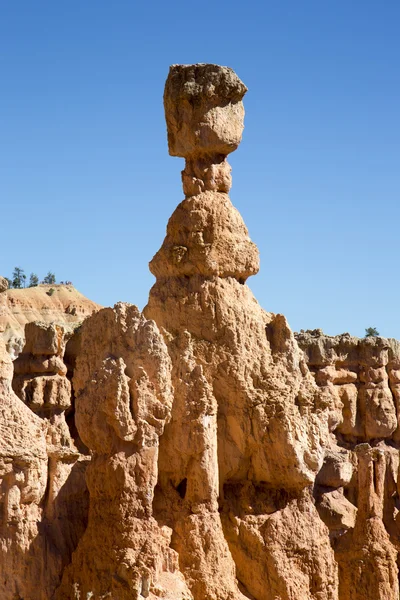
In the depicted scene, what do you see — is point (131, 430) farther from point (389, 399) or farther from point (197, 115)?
point (389, 399)

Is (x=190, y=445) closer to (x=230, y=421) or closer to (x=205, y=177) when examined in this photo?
(x=230, y=421)

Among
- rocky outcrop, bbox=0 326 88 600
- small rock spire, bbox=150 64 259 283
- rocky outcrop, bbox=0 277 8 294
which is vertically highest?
small rock spire, bbox=150 64 259 283

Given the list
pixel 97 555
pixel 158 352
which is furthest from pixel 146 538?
pixel 158 352

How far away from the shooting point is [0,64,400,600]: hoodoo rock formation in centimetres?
1391

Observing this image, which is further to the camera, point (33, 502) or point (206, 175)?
point (206, 175)

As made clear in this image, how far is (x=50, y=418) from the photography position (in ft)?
72.3

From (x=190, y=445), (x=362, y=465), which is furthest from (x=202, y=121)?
(x=362, y=465)

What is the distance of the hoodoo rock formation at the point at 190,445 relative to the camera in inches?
547

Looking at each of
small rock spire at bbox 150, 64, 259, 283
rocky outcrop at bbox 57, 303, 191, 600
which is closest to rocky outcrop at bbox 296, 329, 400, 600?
small rock spire at bbox 150, 64, 259, 283

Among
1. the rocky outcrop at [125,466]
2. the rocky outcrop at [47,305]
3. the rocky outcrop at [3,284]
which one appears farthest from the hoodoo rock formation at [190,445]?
the rocky outcrop at [47,305]

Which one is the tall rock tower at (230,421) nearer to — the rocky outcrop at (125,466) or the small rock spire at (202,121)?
the small rock spire at (202,121)

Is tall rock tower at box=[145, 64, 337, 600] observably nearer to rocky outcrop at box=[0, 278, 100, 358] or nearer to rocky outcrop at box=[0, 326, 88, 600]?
rocky outcrop at box=[0, 326, 88, 600]

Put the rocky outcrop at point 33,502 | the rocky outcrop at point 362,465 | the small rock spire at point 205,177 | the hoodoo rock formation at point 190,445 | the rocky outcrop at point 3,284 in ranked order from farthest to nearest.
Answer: the rocky outcrop at point 362,465, the small rock spire at point 205,177, the hoodoo rock formation at point 190,445, the rocky outcrop at point 3,284, the rocky outcrop at point 33,502

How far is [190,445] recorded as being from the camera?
15.3 meters
